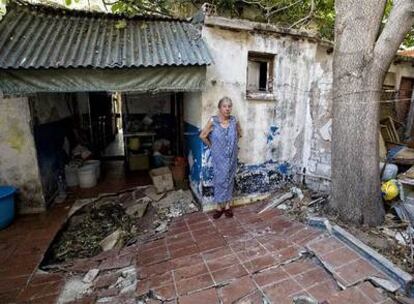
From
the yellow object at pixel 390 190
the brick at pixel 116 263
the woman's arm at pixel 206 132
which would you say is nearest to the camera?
the brick at pixel 116 263

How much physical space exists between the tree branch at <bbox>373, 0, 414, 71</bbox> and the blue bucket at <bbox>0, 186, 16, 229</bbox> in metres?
6.69

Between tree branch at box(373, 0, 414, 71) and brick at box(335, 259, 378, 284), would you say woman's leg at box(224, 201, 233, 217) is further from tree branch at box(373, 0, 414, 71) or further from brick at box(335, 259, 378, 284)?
tree branch at box(373, 0, 414, 71)

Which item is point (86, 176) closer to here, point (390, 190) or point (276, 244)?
point (276, 244)

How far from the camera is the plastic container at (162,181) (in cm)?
609

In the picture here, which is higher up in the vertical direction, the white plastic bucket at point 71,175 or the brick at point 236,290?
the white plastic bucket at point 71,175

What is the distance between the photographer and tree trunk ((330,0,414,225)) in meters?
3.76

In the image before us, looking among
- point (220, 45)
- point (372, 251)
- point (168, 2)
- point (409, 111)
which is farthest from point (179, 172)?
point (409, 111)

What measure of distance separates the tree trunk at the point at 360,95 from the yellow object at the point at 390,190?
357 millimetres

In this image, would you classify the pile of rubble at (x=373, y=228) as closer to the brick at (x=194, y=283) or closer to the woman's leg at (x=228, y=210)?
Answer: the woman's leg at (x=228, y=210)

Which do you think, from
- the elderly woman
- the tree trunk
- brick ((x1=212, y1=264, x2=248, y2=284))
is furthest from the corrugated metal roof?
brick ((x1=212, y1=264, x2=248, y2=284))

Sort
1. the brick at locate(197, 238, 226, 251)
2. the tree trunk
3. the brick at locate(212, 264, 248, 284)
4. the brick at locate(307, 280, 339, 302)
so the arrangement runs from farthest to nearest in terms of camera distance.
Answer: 1. the brick at locate(197, 238, 226, 251)
2. the tree trunk
3. the brick at locate(212, 264, 248, 284)
4. the brick at locate(307, 280, 339, 302)

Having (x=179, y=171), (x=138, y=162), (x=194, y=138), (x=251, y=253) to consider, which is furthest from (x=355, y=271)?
(x=138, y=162)

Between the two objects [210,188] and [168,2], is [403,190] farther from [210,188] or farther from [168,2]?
[168,2]

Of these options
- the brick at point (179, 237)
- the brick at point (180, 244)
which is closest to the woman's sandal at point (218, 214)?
the brick at point (179, 237)
